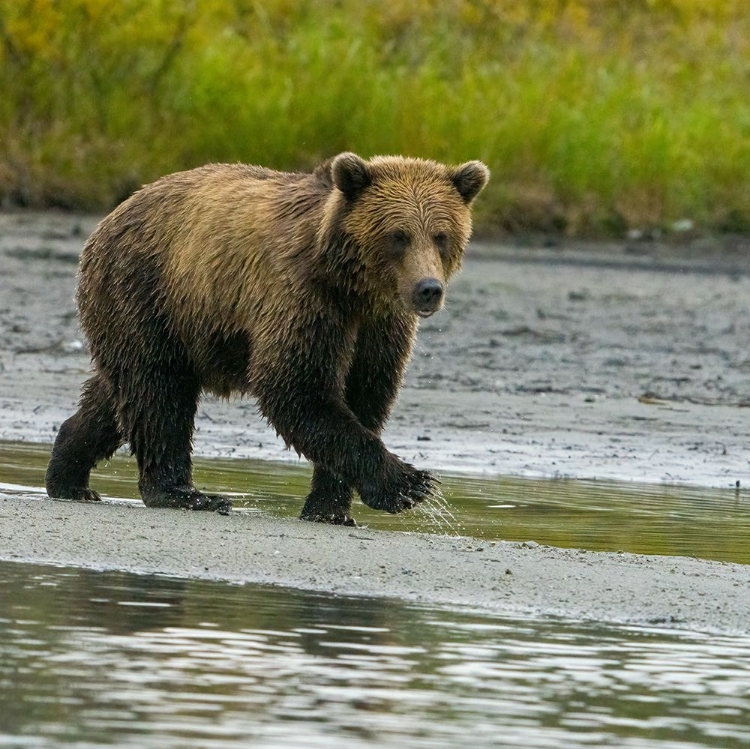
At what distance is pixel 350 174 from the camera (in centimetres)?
741

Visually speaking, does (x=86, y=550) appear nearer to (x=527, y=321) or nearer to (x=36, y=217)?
(x=527, y=321)

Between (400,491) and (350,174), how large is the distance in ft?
3.96

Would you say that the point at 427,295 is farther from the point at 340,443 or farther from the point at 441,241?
the point at 340,443

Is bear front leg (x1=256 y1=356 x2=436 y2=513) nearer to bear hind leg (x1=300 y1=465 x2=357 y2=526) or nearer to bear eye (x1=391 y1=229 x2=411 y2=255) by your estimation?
bear hind leg (x1=300 y1=465 x2=357 y2=526)

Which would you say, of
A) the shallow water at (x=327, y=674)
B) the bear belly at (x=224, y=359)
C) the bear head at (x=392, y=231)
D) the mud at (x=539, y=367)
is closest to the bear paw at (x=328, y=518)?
the bear belly at (x=224, y=359)

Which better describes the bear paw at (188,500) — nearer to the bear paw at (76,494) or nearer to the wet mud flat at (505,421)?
the wet mud flat at (505,421)

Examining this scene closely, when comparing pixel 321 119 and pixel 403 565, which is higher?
pixel 321 119

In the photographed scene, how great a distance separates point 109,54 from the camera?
18.5 metres

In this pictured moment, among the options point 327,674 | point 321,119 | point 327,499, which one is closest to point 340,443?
point 327,499

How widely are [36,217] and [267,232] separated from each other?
10.1 metres

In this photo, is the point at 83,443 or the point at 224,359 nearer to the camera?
the point at 224,359

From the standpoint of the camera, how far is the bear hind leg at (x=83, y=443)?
323 inches

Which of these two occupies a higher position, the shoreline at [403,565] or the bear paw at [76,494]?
the shoreline at [403,565]

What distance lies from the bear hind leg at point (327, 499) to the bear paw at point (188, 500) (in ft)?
1.08
